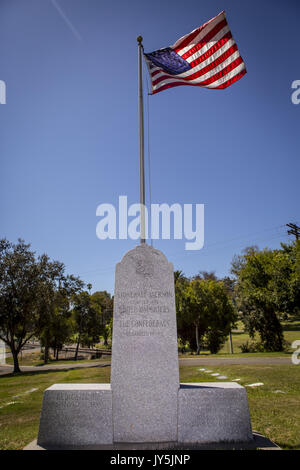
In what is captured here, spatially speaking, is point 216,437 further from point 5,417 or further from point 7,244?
point 7,244

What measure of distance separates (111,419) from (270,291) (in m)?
21.6

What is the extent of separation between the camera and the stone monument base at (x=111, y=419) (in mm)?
4383

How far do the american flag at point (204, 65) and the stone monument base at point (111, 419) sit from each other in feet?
24.9

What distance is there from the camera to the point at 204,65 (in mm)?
8039

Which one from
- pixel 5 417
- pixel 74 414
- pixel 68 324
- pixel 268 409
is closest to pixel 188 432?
pixel 74 414

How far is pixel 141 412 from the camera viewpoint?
461 cm

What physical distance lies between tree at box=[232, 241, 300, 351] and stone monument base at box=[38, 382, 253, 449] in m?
18.7

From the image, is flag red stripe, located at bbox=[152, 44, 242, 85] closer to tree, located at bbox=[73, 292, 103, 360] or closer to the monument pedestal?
the monument pedestal

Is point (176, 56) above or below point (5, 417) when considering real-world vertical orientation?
above

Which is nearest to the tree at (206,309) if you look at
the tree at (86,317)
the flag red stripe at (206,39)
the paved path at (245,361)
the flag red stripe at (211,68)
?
the paved path at (245,361)

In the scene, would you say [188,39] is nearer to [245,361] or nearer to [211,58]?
[211,58]

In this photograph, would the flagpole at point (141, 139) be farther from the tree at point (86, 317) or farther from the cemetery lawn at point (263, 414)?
the tree at point (86, 317)

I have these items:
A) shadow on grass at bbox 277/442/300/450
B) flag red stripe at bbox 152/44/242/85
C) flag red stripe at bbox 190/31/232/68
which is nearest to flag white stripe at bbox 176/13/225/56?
Answer: flag red stripe at bbox 190/31/232/68
